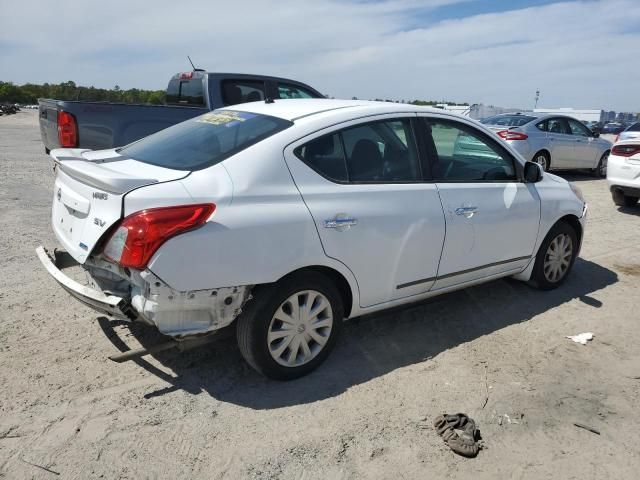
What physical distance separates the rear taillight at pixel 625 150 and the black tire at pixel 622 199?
Answer: 71cm

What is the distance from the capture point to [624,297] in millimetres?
4984

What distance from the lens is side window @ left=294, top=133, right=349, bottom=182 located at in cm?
318

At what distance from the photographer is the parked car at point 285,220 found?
2.73 meters

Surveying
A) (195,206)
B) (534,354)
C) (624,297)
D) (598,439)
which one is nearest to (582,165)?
(624,297)

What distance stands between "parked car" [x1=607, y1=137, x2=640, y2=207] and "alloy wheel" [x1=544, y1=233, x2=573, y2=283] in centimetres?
426

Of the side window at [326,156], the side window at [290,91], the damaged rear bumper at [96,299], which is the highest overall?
the side window at [290,91]

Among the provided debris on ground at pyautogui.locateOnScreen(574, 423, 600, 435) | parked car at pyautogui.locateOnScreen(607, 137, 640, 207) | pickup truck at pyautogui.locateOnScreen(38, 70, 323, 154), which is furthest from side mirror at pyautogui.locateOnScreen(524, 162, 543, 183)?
parked car at pyautogui.locateOnScreen(607, 137, 640, 207)

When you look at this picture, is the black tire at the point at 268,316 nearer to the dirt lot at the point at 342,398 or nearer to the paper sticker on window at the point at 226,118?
the dirt lot at the point at 342,398

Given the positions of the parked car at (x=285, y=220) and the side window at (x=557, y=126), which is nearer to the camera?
the parked car at (x=285, y=220)

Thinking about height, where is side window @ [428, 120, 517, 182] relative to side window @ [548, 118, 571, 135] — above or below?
below

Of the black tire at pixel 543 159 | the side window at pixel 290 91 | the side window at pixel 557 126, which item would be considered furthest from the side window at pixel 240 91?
the side window at pixel 557 126

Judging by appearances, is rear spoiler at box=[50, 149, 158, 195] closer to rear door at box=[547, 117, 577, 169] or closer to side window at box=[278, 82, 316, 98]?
side window at box=[278, 82, 316, 98]

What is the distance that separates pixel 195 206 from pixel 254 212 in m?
0.33

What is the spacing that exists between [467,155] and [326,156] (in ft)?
4.81
